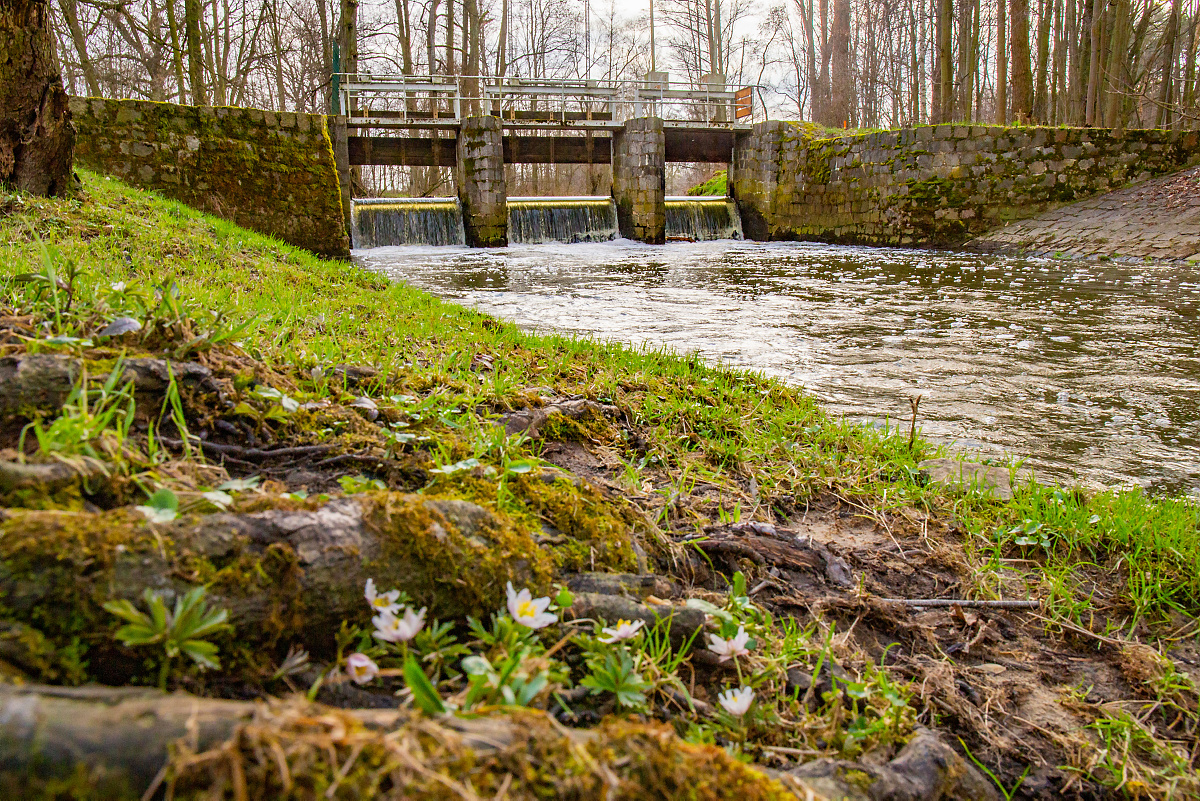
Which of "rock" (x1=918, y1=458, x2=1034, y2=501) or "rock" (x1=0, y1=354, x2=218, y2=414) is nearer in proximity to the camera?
"rock" (x1=0, y1=354, x2=218, y2=414)

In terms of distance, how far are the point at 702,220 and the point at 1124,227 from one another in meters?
9.28

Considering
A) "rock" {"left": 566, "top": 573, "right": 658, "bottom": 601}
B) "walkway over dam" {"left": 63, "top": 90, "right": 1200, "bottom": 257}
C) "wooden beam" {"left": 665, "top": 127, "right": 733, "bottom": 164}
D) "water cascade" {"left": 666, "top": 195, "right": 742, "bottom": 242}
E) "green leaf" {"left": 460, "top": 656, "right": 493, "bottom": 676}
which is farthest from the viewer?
"wooden beam" {"left": 665, "top": 127, "right": 733, "bottom": 164}

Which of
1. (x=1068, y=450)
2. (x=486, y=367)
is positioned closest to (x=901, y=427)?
(x=1068, y=450)

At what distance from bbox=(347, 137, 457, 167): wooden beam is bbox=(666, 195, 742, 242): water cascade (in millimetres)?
5722

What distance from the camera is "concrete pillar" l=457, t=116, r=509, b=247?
16.8 metres

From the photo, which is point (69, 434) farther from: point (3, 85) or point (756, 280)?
point (756, 280)

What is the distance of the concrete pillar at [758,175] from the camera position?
61.3 feet

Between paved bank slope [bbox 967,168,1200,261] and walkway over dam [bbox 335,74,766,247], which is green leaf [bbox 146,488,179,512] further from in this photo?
walkway over dam [bbox 335,74,766,247]

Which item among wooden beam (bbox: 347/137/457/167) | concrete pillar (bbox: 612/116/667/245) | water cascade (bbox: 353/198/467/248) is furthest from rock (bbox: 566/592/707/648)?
wooden beam (bbox: 347/137/457/167)

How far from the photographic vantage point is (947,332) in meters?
6.67

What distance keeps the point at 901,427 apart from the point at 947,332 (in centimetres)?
325

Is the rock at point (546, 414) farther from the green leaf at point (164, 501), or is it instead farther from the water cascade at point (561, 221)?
the water cascade at point (561, 221)

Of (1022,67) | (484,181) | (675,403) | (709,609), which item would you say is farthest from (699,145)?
(709,609)

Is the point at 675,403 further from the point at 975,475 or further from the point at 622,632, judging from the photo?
the point at 622,632
